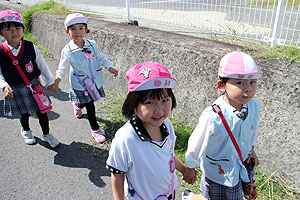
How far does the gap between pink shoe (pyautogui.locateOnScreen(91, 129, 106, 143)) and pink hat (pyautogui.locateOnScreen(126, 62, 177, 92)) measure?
1.99 m

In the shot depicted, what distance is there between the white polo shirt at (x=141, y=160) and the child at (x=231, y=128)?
312mm

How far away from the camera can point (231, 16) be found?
3.60m

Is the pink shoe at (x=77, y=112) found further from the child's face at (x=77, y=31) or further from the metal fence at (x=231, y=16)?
the metal fence at (x=231, y=16)

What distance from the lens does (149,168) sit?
1.54 m

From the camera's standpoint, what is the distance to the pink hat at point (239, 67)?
5.45ft

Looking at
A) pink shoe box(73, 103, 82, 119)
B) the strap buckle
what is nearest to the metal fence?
the strap buckle

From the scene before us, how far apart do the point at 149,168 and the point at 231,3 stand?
9.19 ft

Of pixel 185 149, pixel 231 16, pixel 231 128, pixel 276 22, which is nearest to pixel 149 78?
pixel 231 128

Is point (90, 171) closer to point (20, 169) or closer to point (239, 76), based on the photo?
point (20, 169)

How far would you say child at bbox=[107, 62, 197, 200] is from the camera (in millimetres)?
1448

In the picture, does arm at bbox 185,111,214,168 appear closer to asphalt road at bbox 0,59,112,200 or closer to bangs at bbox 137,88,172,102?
bangs at bbox 137,88,172,102

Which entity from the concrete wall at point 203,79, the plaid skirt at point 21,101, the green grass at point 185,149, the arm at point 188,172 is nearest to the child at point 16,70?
the plaid skirt at point 21,101

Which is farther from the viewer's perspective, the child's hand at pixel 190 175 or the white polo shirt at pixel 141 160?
the child's hand at pixel 190 175

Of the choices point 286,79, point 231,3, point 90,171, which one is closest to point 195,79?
point 286,79
